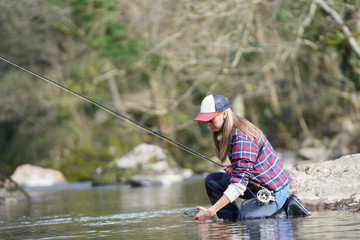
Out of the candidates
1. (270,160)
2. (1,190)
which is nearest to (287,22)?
(1,190)

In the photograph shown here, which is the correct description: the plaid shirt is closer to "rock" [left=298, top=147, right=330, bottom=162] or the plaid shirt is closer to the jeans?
the jeans

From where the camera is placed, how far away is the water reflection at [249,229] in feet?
16.4

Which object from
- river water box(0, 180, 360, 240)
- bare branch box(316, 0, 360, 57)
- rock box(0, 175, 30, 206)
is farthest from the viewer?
bare branch box(316, 0, 360, 57)

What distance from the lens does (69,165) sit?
22406mm

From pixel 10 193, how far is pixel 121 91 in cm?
1262

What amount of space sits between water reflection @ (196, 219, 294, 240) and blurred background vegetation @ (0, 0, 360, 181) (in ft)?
46.1

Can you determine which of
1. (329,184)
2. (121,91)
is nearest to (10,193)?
(329,184)

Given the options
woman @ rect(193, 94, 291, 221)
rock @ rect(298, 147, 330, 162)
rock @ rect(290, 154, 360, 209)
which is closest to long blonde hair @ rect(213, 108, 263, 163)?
woman @ rect(193, 94, 291, 221)

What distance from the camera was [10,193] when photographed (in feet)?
42.3

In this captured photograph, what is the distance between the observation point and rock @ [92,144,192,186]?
58.8ft

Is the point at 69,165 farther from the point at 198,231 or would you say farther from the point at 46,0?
the point at 198,231

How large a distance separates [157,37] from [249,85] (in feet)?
11.3

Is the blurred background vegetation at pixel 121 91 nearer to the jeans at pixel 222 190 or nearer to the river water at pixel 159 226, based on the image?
the river water at pixel 159 226

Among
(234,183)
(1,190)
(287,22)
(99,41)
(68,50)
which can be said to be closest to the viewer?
(234,183)
